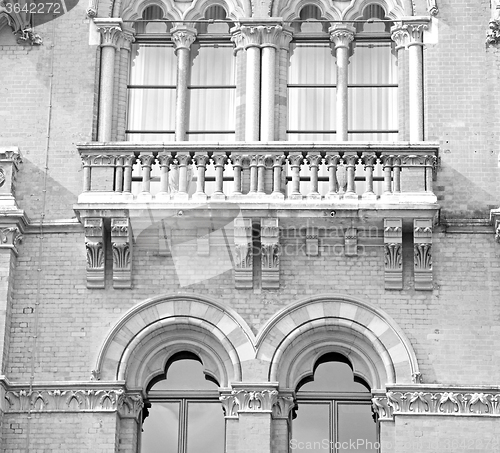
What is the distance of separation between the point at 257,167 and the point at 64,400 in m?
4.85

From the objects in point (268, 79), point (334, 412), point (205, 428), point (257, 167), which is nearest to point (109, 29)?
point (268, 79)

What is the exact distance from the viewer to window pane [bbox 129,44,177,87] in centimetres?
2980

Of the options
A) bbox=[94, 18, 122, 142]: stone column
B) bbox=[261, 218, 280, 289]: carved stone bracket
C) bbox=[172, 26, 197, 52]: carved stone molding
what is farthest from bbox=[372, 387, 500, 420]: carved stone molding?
bbox=[172, 26, 197, 52]: carved stone molding

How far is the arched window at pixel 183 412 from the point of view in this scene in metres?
27.1

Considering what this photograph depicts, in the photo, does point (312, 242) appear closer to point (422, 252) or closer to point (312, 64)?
point (422, 252)

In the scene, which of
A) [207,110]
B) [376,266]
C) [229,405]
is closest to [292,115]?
[207,110]

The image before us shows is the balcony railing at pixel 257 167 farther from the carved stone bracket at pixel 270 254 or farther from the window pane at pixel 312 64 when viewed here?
the window pane at pixel 312 64

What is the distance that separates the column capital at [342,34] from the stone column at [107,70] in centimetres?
364

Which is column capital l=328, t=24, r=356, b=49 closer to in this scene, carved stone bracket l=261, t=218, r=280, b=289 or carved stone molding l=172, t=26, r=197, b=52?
carved stone molding l=172, t=26, r=197, b=52

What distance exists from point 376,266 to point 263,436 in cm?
336

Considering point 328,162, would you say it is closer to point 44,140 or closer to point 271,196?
point 271,196

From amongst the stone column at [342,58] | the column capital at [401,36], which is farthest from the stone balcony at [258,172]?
the column capital at [401,36]

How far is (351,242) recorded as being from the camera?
2770cm

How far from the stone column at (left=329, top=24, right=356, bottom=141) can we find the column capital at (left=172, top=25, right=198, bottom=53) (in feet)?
7.81
